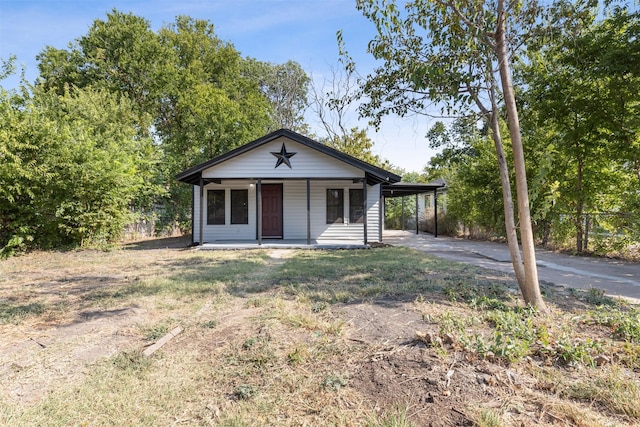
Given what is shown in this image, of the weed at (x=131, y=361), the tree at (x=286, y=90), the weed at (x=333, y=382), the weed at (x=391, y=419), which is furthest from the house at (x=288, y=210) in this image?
the tree at (x=286, y=90)

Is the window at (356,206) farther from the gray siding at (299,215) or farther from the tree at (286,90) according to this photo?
the tree at (286,90)

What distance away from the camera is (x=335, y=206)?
1341cm

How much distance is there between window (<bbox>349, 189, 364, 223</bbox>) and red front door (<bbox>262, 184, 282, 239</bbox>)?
282 cm

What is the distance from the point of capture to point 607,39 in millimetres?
7473

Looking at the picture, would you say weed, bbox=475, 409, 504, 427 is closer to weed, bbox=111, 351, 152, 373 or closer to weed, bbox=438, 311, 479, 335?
weed, bbox=438, 311, 479, 335

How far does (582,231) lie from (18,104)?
17.4 m

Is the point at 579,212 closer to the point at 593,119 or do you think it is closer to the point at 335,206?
the point at 593,119

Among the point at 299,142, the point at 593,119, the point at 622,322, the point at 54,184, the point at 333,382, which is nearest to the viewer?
the point at 333,382

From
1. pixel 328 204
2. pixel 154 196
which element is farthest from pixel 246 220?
pixel 154 196

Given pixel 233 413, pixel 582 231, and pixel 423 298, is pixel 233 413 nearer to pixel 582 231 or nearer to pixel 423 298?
pixel 423 298

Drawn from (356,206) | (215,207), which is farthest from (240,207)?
(356,206)

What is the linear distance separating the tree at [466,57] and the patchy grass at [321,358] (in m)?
1.07

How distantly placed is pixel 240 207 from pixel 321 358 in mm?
11133

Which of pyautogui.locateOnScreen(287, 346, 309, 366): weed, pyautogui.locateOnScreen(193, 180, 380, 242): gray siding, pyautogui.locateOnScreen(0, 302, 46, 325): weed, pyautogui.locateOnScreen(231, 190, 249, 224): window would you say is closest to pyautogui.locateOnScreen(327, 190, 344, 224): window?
pyautogui.locateOnScreen(193, 180, 380, 242): gray siding
